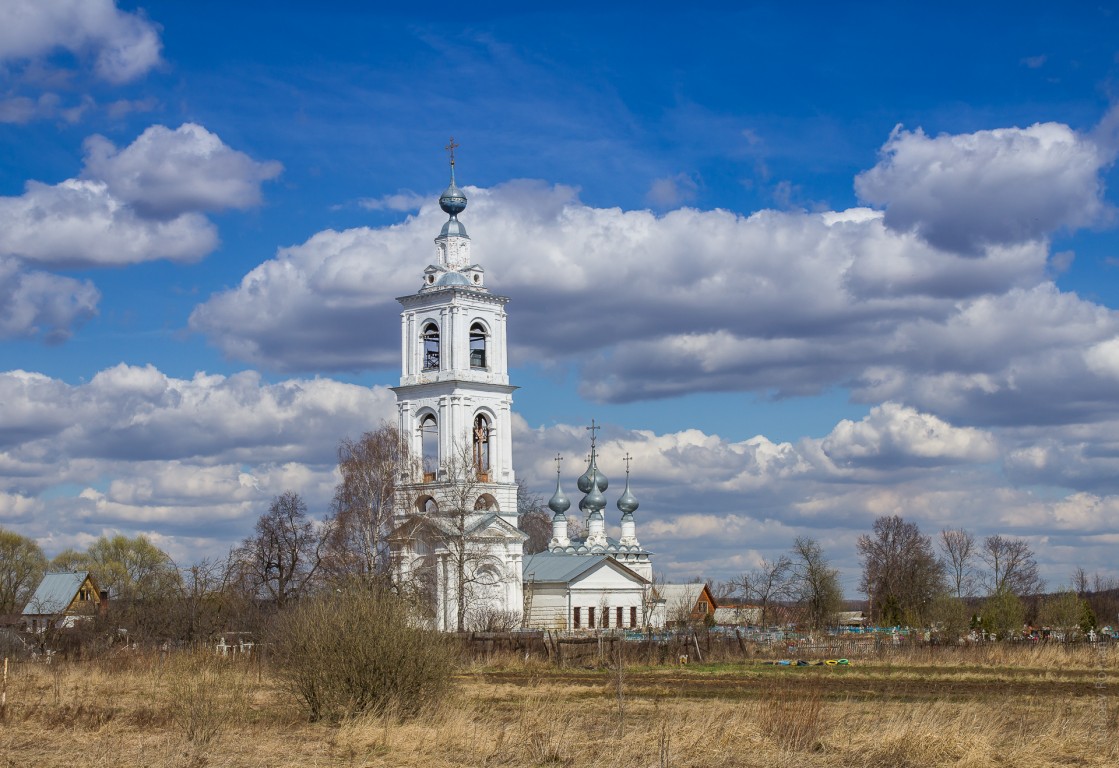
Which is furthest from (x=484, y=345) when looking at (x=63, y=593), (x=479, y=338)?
(x=63, y=593)

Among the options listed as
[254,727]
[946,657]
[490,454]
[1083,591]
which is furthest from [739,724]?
[1083,591]

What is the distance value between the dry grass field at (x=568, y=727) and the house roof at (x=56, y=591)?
6343 cm

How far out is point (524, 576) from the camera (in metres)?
79.1

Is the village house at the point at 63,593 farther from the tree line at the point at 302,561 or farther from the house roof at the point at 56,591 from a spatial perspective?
the tree line at the point at 302,561

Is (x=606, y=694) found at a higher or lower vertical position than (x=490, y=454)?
lower

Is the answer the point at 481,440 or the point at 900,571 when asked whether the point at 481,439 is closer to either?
the point at 481,440

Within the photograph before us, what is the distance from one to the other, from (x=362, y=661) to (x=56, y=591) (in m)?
79.9

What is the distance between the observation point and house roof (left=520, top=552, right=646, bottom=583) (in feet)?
257

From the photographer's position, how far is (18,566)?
114 metres

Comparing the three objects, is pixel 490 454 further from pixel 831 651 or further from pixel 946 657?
pixel 946 657

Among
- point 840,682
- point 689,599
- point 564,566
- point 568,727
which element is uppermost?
point 564,566

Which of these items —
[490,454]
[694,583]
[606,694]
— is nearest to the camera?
[606,694]

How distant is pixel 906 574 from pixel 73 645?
209 feet

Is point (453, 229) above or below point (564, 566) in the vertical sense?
above
